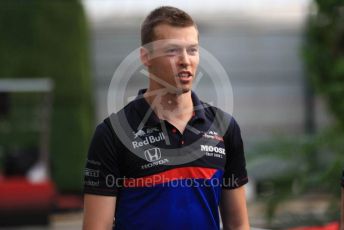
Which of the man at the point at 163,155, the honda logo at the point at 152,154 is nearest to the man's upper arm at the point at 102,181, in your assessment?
the man at the point at 163,155

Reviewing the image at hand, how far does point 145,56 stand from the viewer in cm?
332

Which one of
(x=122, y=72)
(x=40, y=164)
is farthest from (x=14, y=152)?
(x=122, y=72)

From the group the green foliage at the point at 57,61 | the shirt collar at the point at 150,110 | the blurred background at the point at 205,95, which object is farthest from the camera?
the green foliage at the point at 57,61

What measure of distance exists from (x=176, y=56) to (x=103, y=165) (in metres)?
0.47

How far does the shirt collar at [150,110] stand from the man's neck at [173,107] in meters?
0.02

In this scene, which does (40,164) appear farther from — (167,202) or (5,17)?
(167,202)

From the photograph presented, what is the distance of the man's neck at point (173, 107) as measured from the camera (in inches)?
129

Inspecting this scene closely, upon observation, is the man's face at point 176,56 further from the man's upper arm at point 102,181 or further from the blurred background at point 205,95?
the blurred background at point 205,95

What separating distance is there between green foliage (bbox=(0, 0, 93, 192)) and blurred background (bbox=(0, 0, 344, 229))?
0.02 m

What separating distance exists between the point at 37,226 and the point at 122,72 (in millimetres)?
11282

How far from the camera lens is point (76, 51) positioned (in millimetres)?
18703

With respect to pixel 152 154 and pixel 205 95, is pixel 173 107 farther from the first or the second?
pixel 205 95

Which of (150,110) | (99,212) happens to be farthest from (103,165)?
(150,110)

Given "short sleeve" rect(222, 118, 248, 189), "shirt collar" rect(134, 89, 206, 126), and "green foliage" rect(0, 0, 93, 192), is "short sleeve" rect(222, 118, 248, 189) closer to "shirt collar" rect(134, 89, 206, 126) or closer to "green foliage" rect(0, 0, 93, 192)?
"shirt collar" rect(134, 89, 206, 126)
